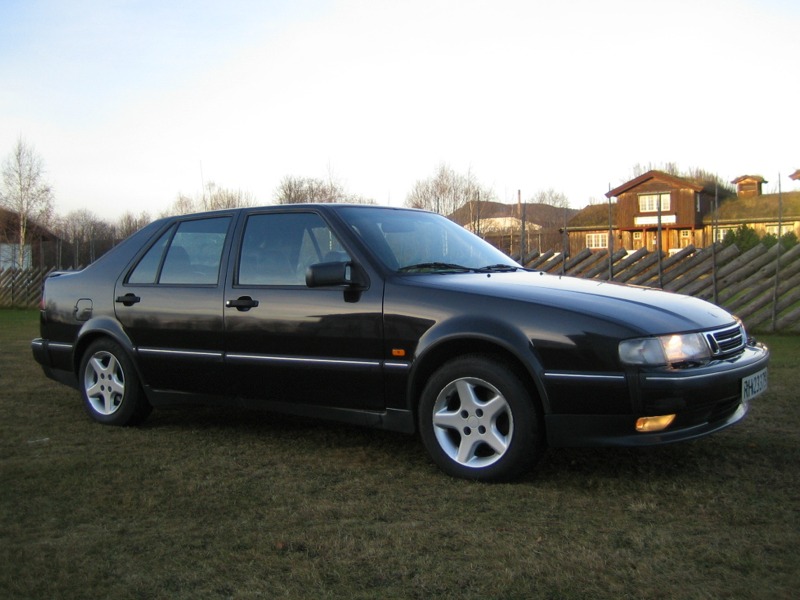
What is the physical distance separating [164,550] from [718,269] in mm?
11149

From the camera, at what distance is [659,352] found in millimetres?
3965

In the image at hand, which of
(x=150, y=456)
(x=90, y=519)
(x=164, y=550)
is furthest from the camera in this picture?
(x=150, y=456)

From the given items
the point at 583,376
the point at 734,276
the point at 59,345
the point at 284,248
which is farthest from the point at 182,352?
the point at 734,276

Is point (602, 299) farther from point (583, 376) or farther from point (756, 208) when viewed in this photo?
point (756, 208)

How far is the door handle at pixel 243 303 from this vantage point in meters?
5.18

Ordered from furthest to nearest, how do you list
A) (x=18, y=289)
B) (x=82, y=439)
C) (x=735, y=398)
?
(x=18, y=289)
(x=82, y=439)
(x=735, y=398)

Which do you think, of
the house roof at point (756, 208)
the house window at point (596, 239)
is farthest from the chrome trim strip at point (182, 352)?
the house window at point (596, 239)

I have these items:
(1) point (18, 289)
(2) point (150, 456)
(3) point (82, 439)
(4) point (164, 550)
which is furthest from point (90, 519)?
(1) point (18, 289)

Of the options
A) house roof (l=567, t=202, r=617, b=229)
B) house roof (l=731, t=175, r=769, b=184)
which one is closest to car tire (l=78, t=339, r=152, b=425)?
house roof (l=567, t=202, r=617, b=229)

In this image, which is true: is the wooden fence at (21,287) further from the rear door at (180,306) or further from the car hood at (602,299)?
the car hood at (602,299)

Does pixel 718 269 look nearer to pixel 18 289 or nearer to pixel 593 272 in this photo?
pixel 593 272

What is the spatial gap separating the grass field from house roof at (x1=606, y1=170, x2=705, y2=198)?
4847cm

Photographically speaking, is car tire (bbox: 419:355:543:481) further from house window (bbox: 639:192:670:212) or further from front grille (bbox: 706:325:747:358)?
house window (bbox: 639:192:670:212)

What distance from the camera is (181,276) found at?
18.7ft
